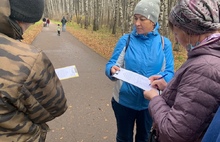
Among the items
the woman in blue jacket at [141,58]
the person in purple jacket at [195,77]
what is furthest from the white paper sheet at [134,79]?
the person in purple jacket at [195,77]

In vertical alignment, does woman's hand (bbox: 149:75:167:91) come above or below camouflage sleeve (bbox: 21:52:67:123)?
below

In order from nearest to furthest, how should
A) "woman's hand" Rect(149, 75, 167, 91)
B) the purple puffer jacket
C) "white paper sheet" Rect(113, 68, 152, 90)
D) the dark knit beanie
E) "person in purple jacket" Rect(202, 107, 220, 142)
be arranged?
1. "person in purple jacket" Rect(202, 107, 220, 142)
2. the purple puffer jacket
3. the dark knit beanie
4. "woman's hand" Rect(149, 75, 167, 91)
5. "white paper sheet" Rect(113, 68, 152, 90)

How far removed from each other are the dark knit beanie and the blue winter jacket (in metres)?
1.32

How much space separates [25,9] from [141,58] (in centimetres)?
146

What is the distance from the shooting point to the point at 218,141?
2.97ft

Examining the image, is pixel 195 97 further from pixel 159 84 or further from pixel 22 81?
pixel 22 81

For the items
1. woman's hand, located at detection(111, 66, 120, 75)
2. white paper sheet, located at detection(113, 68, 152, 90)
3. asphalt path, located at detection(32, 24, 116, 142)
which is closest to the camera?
white paper sheet, located at detection(113, 68, 152, 90)

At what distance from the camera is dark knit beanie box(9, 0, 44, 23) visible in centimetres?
145

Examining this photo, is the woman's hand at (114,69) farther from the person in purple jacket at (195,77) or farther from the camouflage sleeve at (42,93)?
the person in purple jacket at (195,77)

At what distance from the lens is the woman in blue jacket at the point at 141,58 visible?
2.63 metres

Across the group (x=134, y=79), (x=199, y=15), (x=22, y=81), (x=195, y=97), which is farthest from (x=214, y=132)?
(x=134, y=79)

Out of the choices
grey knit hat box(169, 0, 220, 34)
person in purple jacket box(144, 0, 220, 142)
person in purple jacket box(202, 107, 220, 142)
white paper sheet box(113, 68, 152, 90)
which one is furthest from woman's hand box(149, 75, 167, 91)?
person in purple jacket box(202, 107, 220, 142)

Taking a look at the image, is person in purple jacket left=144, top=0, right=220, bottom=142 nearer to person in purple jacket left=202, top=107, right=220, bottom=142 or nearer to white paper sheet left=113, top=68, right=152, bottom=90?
person in purple jacket left=202, top=107, right=220, bottom=142

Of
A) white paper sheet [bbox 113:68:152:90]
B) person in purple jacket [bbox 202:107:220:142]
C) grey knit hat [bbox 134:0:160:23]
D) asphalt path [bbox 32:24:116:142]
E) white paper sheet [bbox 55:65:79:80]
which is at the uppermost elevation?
grey knit hat [bbox 134:0:160:23]
